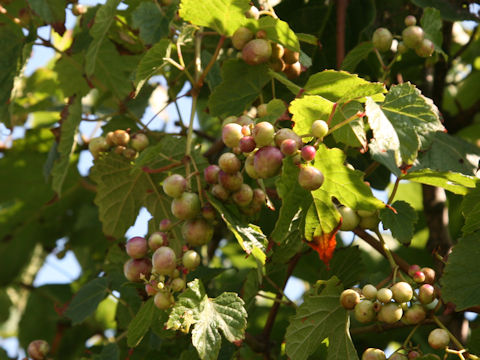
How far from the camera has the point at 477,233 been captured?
4.56ft

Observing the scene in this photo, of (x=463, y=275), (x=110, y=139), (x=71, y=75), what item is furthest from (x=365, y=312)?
(x=71, y=75)

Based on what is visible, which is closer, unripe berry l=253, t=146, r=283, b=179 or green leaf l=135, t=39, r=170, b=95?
unripe berry l=253, t=146, r=283, b=179

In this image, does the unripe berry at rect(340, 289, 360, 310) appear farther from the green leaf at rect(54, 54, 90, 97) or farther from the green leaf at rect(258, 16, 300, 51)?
the green leaf at rect(54, 54, 90, 97)

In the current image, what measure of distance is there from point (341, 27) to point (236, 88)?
0.51 metres

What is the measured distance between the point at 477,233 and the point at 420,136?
26cm

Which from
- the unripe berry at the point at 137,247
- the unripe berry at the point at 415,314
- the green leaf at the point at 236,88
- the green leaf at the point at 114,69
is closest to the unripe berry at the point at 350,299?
the unripe berry at the point at 415,314

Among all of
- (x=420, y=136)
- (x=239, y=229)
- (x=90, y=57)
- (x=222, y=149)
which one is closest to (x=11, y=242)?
(x=222, y=149)

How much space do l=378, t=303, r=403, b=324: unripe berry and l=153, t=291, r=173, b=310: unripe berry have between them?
41cm

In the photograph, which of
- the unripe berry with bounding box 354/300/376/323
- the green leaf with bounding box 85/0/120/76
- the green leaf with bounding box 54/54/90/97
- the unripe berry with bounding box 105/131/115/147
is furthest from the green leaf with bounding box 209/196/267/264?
the green leaf with bounding box 54/54/90/97

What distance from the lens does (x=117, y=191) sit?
1719mm

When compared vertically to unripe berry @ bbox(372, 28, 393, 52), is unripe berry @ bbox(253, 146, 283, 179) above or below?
above

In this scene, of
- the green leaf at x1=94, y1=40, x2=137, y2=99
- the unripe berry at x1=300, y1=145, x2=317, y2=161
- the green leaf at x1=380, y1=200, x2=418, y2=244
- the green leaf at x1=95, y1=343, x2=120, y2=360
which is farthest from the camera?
the green leaf at x1=94, y1=40, x2=137, y2=99

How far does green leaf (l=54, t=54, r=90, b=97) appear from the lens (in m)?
2.27

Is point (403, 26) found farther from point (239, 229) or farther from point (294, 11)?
point (239, 229)
